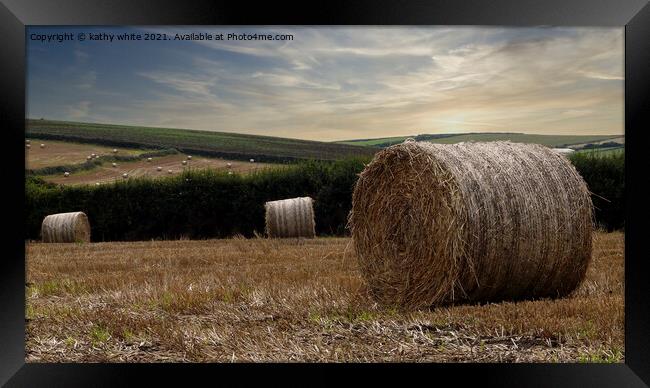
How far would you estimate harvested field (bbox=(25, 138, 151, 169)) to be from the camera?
19062mm

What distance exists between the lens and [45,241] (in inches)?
754

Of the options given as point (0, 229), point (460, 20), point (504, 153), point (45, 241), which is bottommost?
point (45, 241)

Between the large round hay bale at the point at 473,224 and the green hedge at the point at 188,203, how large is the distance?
13934 mm

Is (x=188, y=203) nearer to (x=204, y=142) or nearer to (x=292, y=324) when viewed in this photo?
(x=204, y=142)

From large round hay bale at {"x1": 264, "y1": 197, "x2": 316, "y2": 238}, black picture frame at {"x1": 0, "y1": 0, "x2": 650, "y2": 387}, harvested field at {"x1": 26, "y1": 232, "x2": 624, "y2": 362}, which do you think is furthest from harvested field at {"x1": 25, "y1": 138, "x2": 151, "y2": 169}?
black picture frame at {"x1": 0, "y1": 0, "x2": 650, "y2": 387}

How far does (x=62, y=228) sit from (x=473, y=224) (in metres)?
15.8

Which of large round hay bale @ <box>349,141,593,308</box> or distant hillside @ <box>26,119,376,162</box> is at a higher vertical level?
distant hillside @ <box>26,119,376,162</box>

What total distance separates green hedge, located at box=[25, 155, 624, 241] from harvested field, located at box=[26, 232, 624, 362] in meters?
12.8

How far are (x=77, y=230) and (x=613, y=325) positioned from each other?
55.9ft

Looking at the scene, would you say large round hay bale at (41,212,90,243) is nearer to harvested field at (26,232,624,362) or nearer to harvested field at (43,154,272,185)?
harvested field at (43,154,272,185)

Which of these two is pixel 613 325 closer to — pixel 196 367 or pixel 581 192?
pixel 581 192

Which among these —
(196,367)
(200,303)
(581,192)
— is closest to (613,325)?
(581,192)

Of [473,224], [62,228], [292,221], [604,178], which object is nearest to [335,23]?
[473,224]

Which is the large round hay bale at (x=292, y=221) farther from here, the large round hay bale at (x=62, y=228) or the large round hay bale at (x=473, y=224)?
the large round hay bale at (x=473, y=224)
